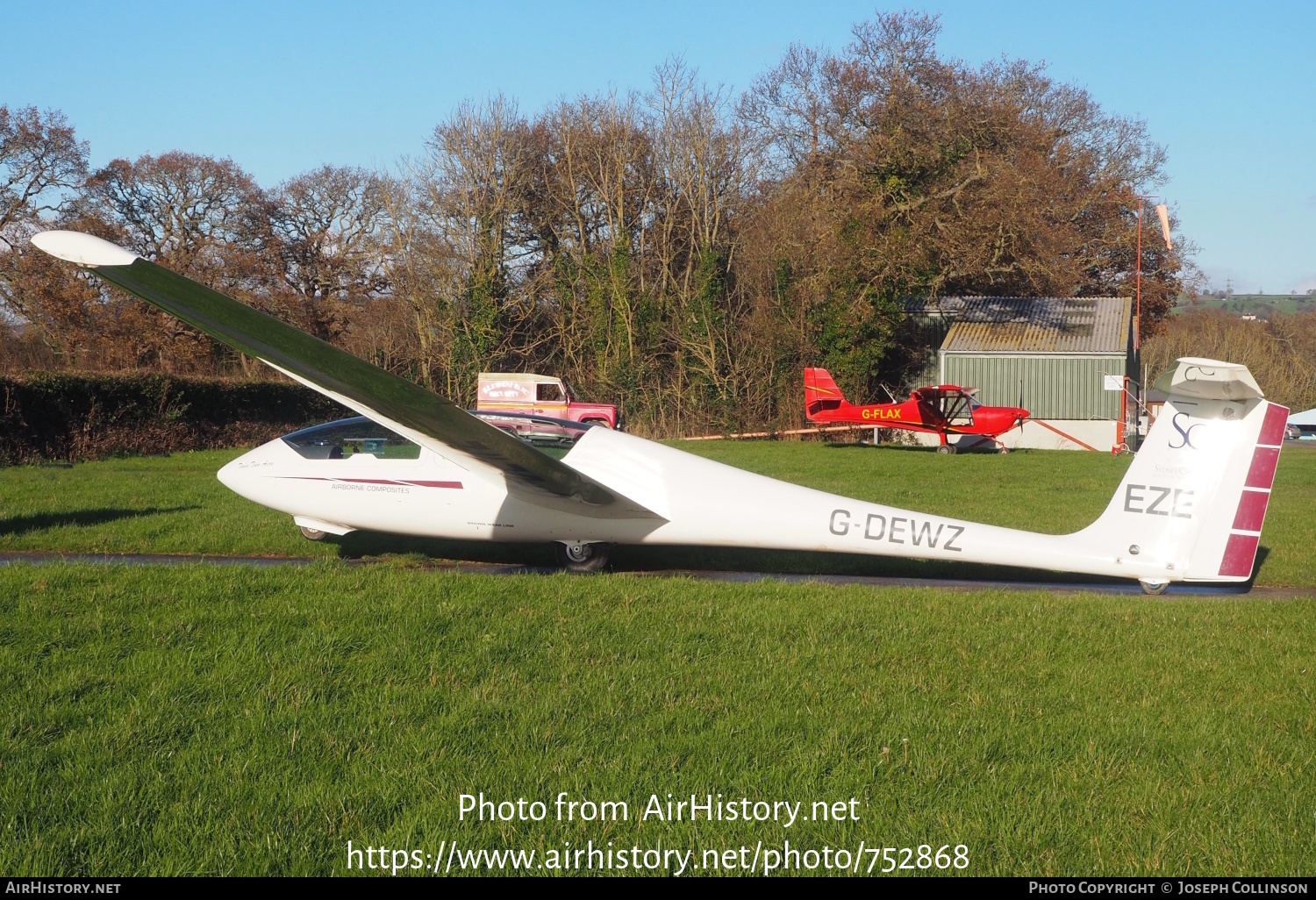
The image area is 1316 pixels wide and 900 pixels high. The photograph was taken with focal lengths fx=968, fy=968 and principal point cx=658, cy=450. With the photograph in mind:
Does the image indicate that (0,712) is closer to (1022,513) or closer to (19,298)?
(1022,513)

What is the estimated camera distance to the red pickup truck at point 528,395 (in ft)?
103

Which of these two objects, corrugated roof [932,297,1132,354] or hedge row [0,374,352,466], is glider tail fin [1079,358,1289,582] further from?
corrugated roof [932,297,1132,354]

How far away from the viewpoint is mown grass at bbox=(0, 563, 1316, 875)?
11.1 ft

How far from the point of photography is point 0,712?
14.4 feet

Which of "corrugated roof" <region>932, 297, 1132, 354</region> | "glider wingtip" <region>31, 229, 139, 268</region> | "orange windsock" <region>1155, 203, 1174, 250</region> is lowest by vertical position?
"glider wingtip" <region>31, 229, 139, 268</region>

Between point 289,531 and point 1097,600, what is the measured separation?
26.5 ft

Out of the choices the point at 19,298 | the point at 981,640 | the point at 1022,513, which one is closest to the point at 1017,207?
the point at 1022,513

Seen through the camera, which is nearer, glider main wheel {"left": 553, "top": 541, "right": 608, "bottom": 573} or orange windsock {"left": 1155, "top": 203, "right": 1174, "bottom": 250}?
glider main wheel {"left": 553, "top": 541, "right": 608, "bottom": 573}

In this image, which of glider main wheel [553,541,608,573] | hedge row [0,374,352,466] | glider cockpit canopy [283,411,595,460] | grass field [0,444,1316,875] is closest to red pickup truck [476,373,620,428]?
hedge row [0,374,352,466]

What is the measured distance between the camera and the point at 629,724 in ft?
14.7

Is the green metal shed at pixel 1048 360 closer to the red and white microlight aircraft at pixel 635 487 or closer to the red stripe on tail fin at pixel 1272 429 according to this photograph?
the red stripe on tail fin at pixel 1272 429

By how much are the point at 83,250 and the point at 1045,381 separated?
3445 cm

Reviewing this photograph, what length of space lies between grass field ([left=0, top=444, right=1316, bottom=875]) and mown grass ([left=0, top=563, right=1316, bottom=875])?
0.7 inches

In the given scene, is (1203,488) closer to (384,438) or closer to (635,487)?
(635,487)
